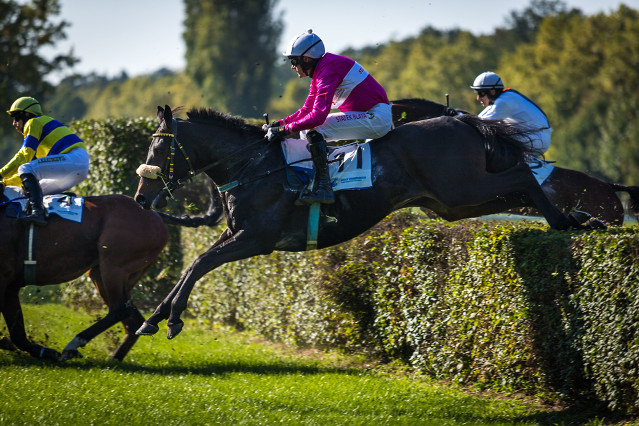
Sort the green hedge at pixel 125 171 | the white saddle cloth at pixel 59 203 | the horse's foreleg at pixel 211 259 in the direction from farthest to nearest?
1. the green hedge at pixel 125 171
2. the white saddle cloth at pixel 59 203
3. the horse's foreleg at pixel 211 259

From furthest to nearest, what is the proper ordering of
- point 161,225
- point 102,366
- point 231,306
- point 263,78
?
point 263,78, point 231,306, point 161,225, point 102,366

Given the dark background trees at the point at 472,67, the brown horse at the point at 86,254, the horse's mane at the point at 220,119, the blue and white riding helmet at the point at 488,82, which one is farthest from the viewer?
the dark background trees at the point at 472,67

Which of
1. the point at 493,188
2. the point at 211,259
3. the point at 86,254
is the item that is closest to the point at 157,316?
the point at 211,259

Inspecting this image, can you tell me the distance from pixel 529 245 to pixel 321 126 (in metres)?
2.31

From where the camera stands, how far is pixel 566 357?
6.29 meters

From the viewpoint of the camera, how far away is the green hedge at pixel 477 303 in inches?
230

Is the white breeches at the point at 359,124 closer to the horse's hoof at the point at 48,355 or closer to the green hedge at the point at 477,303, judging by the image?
the green hedge at the point at 477,303

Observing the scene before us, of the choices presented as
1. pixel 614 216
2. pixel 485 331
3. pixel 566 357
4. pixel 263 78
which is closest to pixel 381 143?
pixel 485 331

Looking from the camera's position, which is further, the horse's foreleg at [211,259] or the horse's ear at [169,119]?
the horse's ear at [169,119]

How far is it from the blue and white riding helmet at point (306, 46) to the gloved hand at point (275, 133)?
72 centimetres

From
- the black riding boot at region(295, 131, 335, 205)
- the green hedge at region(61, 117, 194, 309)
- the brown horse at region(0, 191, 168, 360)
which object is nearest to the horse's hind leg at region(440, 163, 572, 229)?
the black riding boot at region(295, 131, 335, 205)

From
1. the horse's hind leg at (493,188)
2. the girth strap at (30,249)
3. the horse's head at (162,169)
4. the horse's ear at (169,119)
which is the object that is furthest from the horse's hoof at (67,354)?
the horse's hind leg at (493,188)

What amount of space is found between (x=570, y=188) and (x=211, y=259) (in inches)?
184

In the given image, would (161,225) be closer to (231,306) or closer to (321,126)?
(321,126)
